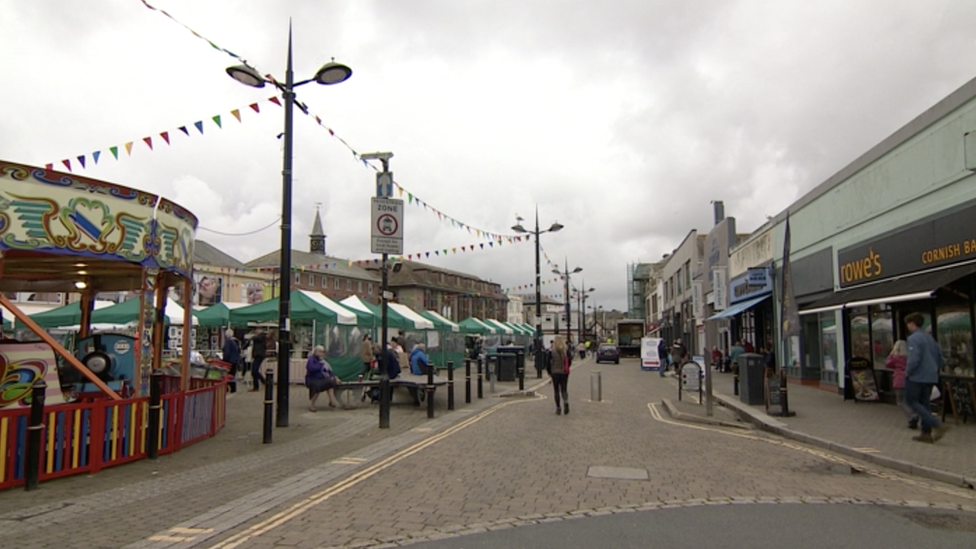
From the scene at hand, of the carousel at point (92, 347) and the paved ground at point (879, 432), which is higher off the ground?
the carousel at point (92, 347)

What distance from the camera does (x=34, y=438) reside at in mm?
7207

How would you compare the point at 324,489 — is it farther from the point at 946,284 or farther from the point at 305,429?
the point at 946,284

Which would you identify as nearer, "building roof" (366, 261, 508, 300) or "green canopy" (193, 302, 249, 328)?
"green canopy" (193, 302, 249, 328)

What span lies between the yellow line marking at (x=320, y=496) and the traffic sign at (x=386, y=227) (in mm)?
3475

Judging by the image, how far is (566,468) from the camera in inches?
333

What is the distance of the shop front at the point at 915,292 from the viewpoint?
11.6m

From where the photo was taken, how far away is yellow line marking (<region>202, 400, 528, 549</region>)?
5.55m

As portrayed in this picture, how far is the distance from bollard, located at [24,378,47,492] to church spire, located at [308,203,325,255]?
83802 millimetres

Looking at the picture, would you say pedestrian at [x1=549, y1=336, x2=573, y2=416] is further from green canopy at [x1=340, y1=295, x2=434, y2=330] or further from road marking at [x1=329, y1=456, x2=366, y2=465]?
green canopy at [x1=340, y1=295, x2=434, y2=330]

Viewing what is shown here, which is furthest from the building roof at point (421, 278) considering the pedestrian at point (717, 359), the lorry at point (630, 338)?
the pedestrian at point (717, 359)

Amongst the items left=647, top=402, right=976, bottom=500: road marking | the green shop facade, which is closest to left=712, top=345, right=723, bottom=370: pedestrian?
the green shop facade

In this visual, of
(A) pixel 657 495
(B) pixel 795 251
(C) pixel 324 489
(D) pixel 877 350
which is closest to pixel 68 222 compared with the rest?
(C) pixel 324 489

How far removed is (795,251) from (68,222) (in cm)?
1903

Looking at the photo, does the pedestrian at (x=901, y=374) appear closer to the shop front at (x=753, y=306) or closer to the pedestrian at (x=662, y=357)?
the shop front at (x=753, y=306)
